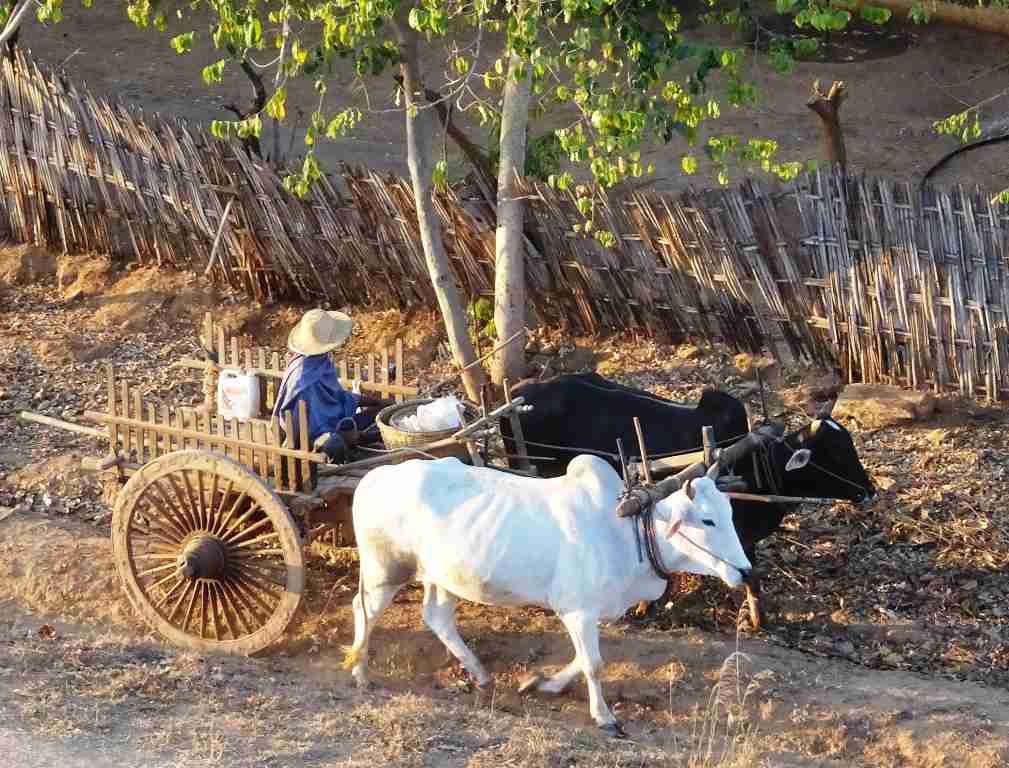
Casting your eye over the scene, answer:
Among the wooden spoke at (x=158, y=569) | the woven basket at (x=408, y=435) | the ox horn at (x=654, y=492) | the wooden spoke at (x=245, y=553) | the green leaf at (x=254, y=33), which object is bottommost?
the wooden spoke at (x=158, y=569)

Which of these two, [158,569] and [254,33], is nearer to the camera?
[158,569]

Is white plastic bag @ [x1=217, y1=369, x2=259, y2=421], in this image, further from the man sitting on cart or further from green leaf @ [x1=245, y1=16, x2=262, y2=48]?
green leaf @ [x1=245, y1=16, x2=262, y2=48]

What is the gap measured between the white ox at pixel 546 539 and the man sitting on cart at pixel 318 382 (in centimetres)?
54

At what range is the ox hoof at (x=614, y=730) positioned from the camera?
19.5ft

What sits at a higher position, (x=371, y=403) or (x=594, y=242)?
(x=594, y=242)

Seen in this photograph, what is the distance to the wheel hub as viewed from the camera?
641 cm

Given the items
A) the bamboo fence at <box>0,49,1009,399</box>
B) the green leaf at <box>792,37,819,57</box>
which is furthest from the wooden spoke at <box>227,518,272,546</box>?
the bamboo fence at <box>0,49,1009,399</box>

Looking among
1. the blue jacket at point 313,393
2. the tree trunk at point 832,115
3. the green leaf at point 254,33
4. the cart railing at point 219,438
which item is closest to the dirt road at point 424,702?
the cart railing at point 219,438

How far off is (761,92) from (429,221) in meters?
4.72

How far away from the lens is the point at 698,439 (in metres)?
7.09

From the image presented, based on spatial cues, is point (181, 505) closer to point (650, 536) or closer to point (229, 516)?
point (229, 516)

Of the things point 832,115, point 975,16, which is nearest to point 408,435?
point 832,115

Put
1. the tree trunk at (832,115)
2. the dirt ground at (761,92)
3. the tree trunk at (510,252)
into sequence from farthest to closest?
the dirt ground at (761,92) < the tree trunk at (832,115) < the tree trunk at (510,252)

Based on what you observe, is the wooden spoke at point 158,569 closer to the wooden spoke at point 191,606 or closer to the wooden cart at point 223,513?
the wooden cart at point 223,513
